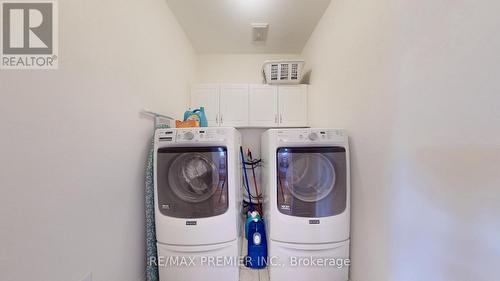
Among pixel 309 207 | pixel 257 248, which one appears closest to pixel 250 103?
pixel 309 207

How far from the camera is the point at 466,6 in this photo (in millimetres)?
752

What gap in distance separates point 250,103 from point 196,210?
1.50 meters

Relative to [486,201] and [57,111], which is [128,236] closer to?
[57,111]

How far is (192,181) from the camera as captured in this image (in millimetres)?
1568

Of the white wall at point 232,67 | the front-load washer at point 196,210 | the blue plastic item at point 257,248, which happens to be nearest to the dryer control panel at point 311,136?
the front-load washer at point 196,210

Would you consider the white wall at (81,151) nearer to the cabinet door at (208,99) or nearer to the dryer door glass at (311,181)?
the cabinet door at (208,99)

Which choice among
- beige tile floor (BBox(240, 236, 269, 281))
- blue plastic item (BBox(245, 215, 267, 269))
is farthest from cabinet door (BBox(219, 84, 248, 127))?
beige tile floor (BBox(240, 236, 269, 281))

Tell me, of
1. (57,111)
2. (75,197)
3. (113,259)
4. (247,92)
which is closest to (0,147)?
(57,111)

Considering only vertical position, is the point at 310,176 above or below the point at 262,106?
below

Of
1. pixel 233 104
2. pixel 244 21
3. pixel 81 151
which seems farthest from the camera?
pixel 233 104

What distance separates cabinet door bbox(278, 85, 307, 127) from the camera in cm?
255

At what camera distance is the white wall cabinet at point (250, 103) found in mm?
2535

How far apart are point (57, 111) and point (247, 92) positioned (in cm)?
190

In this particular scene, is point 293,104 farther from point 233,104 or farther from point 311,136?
point 311,136
